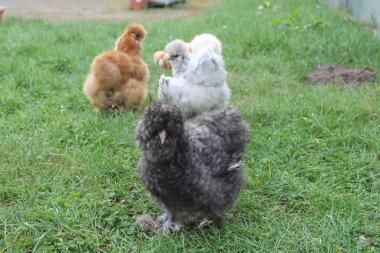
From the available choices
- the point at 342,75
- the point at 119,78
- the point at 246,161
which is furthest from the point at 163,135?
the point at 342,75

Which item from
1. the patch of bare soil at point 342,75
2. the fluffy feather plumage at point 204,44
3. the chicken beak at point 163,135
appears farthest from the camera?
the patch of bare soil at point 342,75

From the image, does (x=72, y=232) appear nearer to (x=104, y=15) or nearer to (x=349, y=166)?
(x=349, y=166)

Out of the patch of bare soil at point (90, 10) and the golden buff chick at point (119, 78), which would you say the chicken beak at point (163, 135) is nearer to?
the golden buff chick at point (119, 78)

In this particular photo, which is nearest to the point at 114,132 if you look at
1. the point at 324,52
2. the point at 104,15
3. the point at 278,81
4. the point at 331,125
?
the point at 331,125

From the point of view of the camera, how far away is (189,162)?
2.86m

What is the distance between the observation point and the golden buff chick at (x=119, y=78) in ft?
16.3

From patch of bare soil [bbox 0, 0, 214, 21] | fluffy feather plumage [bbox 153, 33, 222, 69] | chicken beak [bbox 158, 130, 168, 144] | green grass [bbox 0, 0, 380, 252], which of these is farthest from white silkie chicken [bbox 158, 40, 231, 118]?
patch of bare soil [bbox 0, 0, 214, 21]

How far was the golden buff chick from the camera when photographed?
4961 millimetres

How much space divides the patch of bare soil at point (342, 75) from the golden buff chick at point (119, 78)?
2304mm

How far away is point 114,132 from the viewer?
4.52 meters

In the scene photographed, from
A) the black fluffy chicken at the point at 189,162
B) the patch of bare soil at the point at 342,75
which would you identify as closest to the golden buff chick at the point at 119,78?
the black fluffy chicken at the point at 189,162

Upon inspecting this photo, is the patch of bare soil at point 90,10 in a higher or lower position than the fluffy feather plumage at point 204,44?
lower

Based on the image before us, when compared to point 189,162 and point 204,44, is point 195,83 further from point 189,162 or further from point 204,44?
point 189,162

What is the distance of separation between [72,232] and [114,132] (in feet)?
5.28
